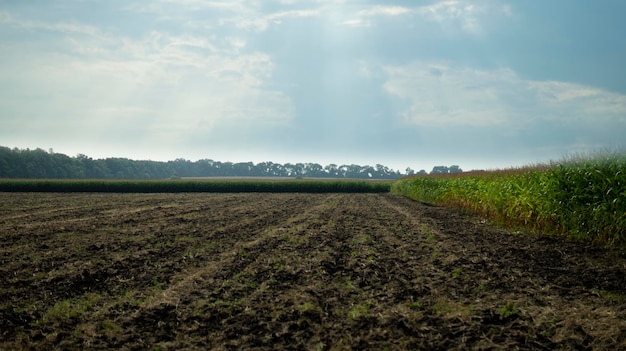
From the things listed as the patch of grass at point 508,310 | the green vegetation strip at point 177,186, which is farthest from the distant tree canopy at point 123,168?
the patch of grass at point 508,310

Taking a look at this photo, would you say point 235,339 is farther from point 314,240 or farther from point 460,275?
point 314,240

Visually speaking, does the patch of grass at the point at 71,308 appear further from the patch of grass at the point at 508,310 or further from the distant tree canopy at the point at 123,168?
the distant tree canopy at the point at 123,168

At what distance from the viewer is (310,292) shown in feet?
24.2

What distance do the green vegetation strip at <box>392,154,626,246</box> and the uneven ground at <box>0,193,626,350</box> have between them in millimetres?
769

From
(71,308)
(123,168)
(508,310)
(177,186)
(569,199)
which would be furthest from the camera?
(123,168)

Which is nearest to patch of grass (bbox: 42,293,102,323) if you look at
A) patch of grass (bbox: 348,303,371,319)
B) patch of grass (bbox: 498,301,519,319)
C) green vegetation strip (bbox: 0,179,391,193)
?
patch of grass (bbox: 348,303,371,319)

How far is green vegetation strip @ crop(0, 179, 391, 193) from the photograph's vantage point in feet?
198

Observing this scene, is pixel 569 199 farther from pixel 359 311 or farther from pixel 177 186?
pixel 177 186

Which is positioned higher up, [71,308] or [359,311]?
[359,311]

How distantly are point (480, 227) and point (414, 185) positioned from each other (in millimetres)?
23183

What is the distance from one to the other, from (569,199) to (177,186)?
54.8 meters

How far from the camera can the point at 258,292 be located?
739 centimetres

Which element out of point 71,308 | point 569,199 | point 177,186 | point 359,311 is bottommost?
point 71,308

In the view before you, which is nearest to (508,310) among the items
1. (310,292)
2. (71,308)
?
(310,292)
